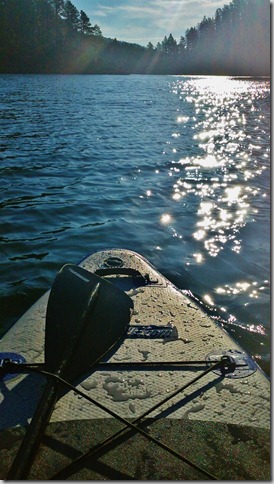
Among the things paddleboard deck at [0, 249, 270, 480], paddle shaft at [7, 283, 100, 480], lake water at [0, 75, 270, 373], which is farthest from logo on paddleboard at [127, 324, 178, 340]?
lake water at [0, 75, 270, 373]

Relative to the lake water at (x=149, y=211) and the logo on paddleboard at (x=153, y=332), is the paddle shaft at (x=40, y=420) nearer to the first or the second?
the logo on paddleboard at (x=153, y=332)

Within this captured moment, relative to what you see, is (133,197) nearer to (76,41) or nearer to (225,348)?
(225,348)

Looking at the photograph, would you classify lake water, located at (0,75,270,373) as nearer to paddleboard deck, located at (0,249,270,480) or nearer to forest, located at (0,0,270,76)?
paddleboard deck, located at (0,249,270,480)

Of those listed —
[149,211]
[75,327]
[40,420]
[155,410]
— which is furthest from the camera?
[149,211]

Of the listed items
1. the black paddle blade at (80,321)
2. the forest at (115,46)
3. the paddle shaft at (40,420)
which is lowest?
the paddle shaft at (40,420)

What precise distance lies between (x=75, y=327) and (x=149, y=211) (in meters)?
5.82

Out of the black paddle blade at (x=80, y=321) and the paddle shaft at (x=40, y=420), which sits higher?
the black paddle blade at (x=80, y=321)

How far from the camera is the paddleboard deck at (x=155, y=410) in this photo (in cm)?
232

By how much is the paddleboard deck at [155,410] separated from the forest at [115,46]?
97.7 m

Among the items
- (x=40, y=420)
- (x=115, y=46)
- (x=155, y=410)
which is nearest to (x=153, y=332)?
(x=155, y=410)

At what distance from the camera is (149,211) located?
28.7ft

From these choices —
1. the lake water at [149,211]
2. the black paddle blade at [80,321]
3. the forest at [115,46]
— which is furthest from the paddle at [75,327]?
the forest at [115,46]

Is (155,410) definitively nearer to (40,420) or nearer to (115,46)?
(40,420)

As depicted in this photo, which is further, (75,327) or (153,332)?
(153,332)
